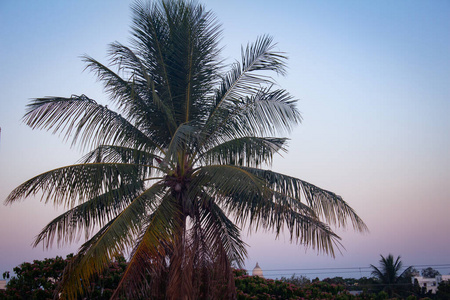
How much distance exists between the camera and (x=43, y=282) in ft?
37.2

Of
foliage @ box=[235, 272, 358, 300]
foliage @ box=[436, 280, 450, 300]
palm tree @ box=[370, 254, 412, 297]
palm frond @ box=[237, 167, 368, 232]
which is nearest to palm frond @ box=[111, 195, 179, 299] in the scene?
palm frond @ box=[237, 167, 368, 232]

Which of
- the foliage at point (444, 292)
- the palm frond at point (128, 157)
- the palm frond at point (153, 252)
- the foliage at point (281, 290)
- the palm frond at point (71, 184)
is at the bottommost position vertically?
the foliage at point (444, 292)

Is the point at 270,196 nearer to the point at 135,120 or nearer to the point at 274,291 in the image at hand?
the point at 135,120

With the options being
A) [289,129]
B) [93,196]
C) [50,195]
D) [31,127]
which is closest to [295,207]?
[289,129]

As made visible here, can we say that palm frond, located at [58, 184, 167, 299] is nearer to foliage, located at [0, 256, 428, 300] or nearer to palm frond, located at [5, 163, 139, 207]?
palm frond, located at [5, 163, 139, 207]

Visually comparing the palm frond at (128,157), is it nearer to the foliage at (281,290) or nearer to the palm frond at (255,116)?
the palm frond at (255,116)

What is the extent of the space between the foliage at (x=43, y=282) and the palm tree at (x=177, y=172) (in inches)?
88.2

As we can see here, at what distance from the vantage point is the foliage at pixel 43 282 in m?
11.2

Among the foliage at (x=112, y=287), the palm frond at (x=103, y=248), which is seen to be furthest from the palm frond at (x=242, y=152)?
the foliage at (x=112, y=287)

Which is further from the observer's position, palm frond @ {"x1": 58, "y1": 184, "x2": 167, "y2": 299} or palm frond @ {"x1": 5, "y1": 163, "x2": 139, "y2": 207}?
palm frond @ {"x1": 5, "y1": 163, "x2": 139, "y2": 207}

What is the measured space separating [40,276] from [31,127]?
433cm

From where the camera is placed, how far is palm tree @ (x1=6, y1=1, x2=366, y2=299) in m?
8.62

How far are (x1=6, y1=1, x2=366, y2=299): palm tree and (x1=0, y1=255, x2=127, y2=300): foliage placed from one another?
2.24 meters

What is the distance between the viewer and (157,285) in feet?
31.1
